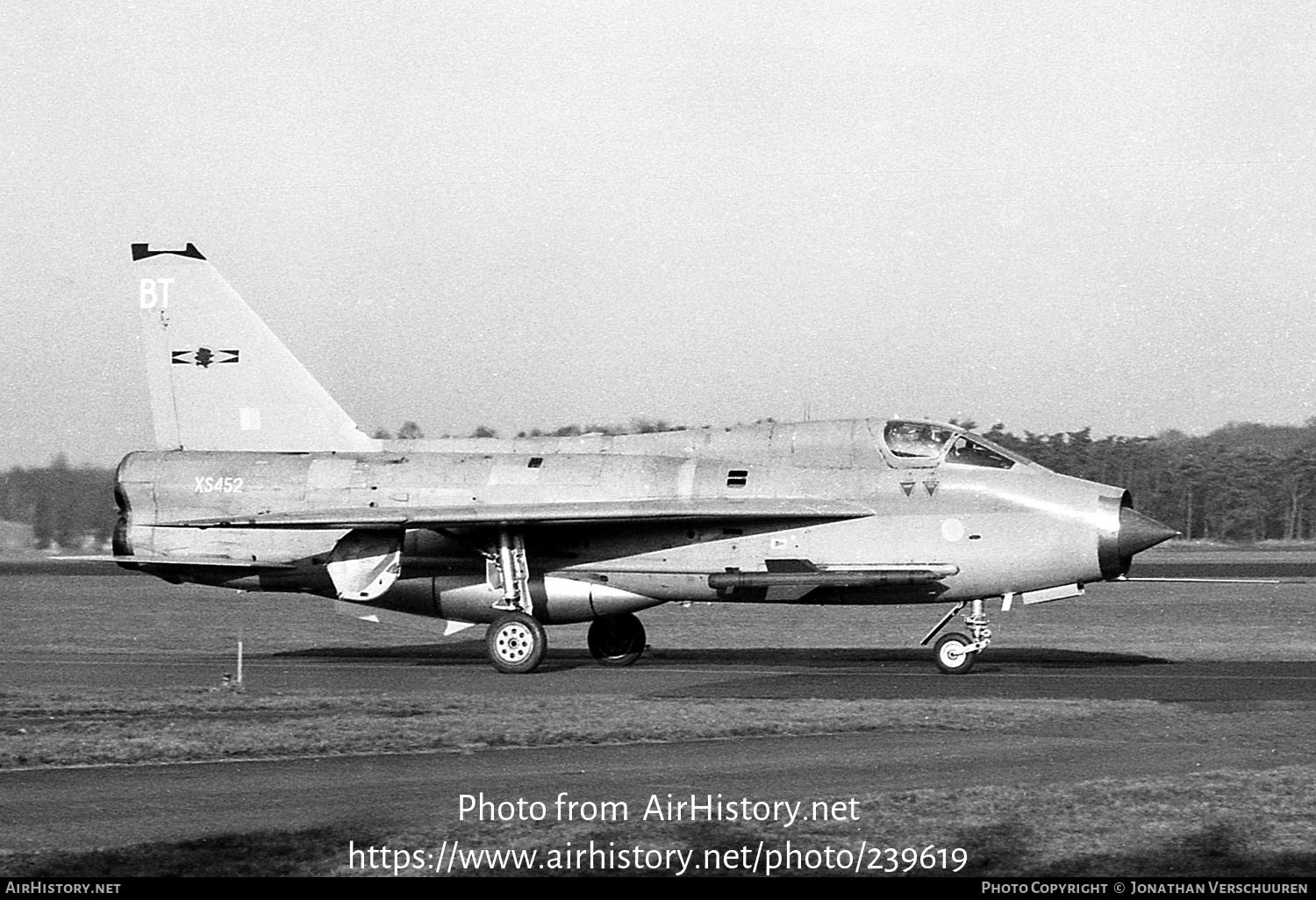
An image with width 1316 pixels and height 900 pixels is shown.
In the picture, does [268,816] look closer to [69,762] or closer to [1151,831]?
[69,762]

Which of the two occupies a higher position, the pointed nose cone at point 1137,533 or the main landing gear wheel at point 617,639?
the pointed nose cone at point 1137,533

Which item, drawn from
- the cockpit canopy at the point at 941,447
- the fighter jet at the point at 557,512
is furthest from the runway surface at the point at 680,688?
the cockpit canopy at the point at 941,447

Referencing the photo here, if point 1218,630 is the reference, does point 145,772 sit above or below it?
above

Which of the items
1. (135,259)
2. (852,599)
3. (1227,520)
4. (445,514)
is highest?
(135,259)

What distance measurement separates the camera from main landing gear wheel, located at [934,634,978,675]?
20.3 m

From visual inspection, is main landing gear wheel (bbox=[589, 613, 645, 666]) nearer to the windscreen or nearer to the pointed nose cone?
the windscreen

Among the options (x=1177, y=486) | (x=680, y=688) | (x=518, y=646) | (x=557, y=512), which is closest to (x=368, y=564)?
(x=518, y=646)

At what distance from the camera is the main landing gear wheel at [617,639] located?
23.0 meters

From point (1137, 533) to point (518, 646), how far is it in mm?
7798

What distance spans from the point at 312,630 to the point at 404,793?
2124cm

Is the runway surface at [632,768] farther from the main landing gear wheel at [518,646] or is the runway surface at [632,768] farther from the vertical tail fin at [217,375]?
the vertical tail fin at [217,375]

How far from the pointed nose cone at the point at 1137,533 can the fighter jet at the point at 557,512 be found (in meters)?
0.04

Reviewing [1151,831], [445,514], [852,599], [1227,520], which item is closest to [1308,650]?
[852,599]

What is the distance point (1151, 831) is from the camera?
379 inches
